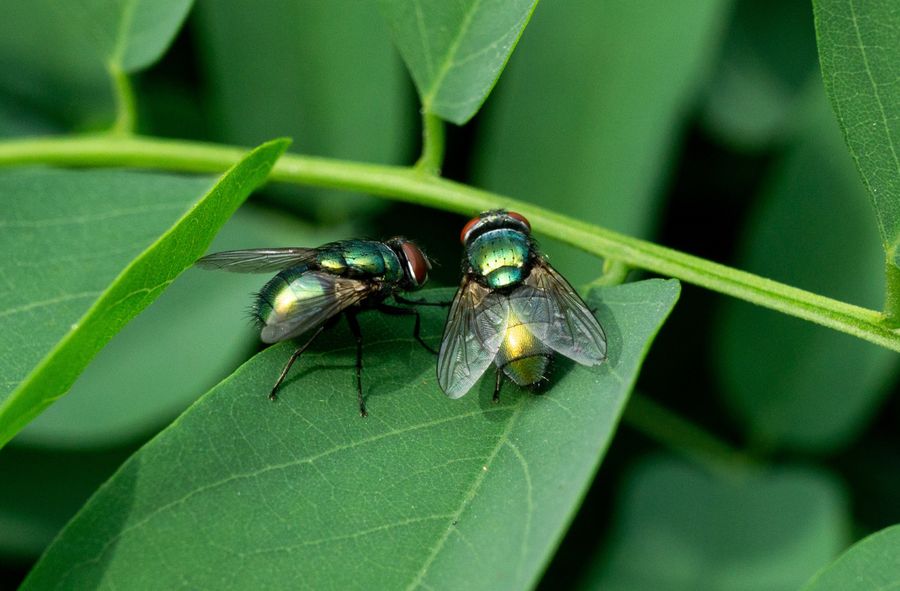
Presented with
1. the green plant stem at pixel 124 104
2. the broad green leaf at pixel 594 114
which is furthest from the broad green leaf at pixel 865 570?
the green plant stem at pixel 124 104

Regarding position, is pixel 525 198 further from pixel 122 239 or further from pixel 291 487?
pixel 291 487

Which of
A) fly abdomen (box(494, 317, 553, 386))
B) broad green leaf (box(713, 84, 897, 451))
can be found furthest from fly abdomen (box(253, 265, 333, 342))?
broad green leaf (box(713, 84, 897, 451))

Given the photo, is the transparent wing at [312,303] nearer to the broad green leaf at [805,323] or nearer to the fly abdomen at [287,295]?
the fly abdomen at [287,295]

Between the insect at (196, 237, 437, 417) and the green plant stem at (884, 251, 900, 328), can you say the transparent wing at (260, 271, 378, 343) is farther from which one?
the green plant stem at (884, 251, 900, 328)

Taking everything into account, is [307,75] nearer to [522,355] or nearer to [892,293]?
[522,355]

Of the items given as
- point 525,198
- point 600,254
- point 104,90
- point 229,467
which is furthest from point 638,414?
point 104,90

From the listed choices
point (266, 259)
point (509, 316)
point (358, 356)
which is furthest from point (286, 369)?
point (266, 259)
